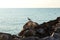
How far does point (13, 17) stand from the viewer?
774 centimetres

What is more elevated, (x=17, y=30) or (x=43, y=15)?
(x=43, y=15)

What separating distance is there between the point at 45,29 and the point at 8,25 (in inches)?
63.8

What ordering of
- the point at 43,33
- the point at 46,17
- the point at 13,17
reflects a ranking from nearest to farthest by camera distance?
the point at 43,33
the point at 13,17
the point at 46,17

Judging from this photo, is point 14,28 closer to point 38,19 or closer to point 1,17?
point 1,17

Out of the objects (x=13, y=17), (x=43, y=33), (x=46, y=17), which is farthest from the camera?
(x=46, y=17)

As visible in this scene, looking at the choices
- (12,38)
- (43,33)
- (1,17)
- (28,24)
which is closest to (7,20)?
(1,17)

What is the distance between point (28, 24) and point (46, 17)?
61.2 inches

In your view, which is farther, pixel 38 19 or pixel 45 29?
pixel 38 19

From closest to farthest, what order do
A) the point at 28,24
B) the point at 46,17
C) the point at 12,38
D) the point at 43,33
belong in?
the point at 12,38 → the point at 43,33 → the point at 28,24 → the point at 46,17

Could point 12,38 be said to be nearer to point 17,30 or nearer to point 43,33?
point 43,33

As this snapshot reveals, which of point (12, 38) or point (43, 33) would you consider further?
point (43, 33)

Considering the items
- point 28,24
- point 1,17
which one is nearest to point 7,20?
point 1,17

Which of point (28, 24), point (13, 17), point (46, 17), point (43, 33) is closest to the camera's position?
point (43, 33)

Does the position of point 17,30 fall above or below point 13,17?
below
